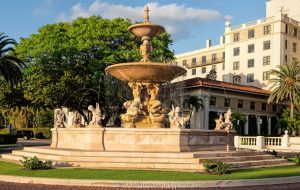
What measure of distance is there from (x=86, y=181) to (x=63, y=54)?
3508 cm

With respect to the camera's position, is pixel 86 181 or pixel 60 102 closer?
pixel 86 181

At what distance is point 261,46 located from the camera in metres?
71.4

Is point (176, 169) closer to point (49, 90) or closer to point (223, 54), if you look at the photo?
point (49, 90)

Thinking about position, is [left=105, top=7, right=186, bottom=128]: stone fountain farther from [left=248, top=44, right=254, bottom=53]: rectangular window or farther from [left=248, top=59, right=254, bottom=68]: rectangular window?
[left=248, top=59, right=254, bottom=68]: rectangular window

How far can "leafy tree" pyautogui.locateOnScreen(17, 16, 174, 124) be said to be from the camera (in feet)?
151

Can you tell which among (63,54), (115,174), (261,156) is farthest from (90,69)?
(115,174)

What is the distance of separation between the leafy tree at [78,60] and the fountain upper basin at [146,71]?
2114 cm

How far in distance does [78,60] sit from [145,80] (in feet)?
79.7

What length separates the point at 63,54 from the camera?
154ft

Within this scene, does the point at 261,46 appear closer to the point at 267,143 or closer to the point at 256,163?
the point at 267,143

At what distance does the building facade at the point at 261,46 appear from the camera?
69.1m

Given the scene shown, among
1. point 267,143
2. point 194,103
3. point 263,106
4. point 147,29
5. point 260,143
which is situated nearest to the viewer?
point 147,29

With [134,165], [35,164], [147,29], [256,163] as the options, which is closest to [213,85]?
[147,29]

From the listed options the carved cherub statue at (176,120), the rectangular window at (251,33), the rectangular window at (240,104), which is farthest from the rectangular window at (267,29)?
the carved cherub statue at (176,120)
